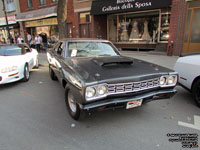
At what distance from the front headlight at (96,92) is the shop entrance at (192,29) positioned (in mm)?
8711

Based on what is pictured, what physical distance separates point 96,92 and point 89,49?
1934 mm

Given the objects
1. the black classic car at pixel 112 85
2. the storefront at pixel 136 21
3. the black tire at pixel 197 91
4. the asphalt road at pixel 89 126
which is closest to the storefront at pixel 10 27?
the storefront at pixel 136 21

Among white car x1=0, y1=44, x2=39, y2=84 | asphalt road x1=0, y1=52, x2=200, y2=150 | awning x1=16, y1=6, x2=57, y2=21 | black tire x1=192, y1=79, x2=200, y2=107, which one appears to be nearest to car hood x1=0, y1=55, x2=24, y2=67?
white car x1=0, y1=44, x2=39, y2=84

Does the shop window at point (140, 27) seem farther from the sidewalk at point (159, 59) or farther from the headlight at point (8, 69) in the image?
the headlight at point (8, 69)

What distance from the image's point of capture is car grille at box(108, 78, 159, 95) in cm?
253

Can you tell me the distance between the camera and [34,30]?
64.0 feet

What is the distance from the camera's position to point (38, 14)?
16.3m

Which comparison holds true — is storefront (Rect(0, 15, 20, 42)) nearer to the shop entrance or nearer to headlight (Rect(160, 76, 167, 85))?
the shop entrance

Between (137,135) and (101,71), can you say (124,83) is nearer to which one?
(101,71)

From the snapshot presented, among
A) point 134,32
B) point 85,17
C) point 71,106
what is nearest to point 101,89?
point 71,106

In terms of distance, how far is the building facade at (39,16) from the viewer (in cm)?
1560

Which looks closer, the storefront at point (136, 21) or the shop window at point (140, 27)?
the storefront at point (136, 21)

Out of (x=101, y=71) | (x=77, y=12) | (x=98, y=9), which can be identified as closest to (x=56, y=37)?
(x=77, y=12)

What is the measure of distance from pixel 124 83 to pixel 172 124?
142 centimetres
